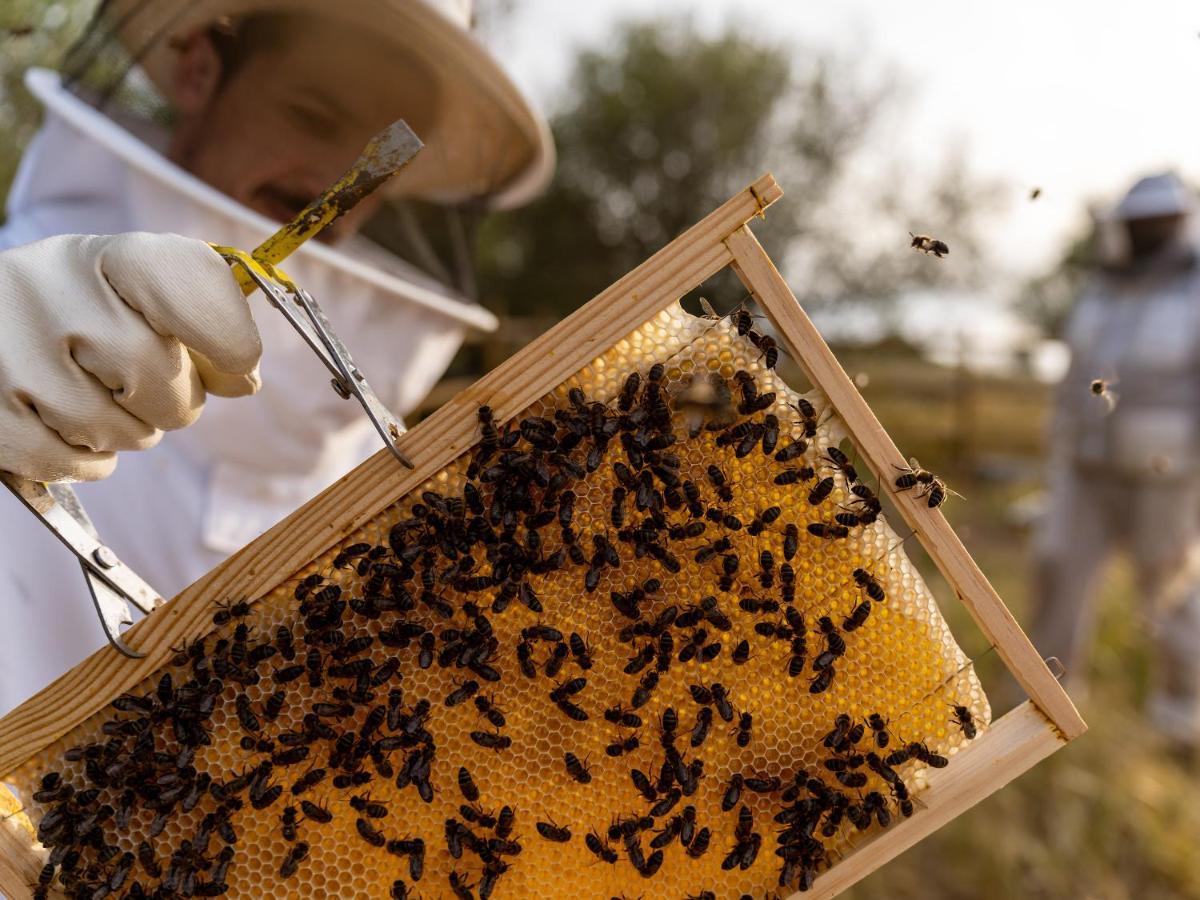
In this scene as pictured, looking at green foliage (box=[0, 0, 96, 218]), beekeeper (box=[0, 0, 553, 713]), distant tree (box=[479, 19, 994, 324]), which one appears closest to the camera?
beekeeper (box=[0, 0, 553, 713])

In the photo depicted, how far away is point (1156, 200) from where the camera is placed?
7547mm

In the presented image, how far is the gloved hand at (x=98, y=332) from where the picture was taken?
159cm

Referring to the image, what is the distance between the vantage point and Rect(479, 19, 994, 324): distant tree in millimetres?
23078

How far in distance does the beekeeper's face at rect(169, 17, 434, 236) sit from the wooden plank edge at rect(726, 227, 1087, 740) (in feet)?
5.35

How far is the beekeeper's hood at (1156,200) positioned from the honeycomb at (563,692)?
7611 millimetres

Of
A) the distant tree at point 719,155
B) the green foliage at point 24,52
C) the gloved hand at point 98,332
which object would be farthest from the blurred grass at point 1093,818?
the distant tree at point 719,155

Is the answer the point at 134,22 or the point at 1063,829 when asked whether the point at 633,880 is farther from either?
the point at 1063,829

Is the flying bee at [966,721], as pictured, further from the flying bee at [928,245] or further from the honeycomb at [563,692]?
the flying bee at [928,245]

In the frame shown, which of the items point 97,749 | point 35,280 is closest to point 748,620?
point 97,749

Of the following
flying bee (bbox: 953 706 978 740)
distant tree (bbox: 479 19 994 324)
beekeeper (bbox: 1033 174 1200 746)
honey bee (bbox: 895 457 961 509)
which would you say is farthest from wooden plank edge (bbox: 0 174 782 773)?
distant tree (bbox: 479 19 994 324)

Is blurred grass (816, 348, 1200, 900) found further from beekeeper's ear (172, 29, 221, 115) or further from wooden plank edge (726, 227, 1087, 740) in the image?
beekeeper's ear (172, 29, 221, 115)

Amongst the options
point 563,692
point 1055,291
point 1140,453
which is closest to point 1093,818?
point 1140,453

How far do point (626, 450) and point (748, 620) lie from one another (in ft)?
1.46

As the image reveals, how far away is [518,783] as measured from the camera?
5.74ft
